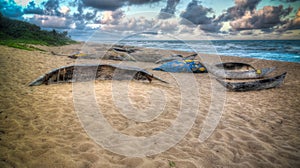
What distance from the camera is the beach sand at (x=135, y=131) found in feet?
7.04

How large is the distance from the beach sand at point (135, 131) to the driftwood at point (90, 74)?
0.36 m

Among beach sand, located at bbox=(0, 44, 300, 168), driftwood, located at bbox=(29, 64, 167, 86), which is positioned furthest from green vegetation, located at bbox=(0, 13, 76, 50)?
beach sand, located at bbox=(0, 44, 300, 168)

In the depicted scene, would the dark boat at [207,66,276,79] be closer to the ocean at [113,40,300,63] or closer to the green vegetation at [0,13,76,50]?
the ocean at [113,40,300,63]

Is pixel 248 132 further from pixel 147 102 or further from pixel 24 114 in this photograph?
pixel 24 114

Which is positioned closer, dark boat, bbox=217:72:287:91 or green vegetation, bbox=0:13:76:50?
dark boat, bbox=217:72:287:91

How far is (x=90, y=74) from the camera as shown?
19.0ft

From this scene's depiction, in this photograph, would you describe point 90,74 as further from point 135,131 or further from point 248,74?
point 248,74

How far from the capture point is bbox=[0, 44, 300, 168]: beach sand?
7.04ft

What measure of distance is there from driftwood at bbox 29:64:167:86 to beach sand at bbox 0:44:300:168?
14.3 inches

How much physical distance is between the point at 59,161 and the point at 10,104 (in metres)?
2.51

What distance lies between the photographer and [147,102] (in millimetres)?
4379

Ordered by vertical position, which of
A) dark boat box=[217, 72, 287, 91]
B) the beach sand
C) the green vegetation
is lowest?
the beach sand

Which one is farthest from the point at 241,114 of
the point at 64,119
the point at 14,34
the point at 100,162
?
the point at 14,34

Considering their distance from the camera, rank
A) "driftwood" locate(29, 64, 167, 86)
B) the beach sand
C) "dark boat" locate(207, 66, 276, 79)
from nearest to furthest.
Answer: the beach sand
"driftwood" locate(29, 64, 167, 86)
"dark boat" locate(207, 66, 276, 79)
